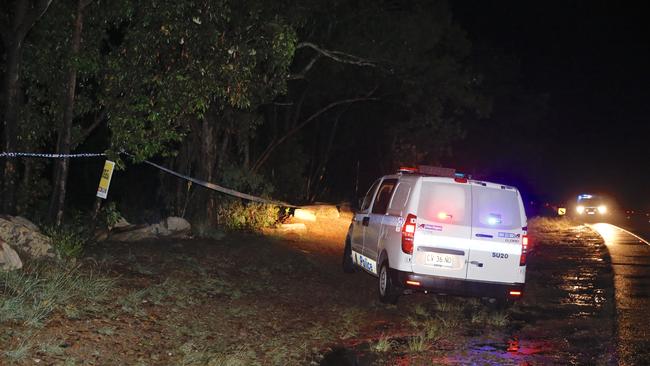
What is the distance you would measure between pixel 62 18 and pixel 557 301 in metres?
9.12

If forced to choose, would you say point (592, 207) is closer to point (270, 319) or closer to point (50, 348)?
point (270, 319)

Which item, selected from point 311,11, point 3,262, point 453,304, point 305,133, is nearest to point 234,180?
point 311,11

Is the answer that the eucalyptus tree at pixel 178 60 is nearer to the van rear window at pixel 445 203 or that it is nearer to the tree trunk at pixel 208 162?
the van rear window at pixel 445 203

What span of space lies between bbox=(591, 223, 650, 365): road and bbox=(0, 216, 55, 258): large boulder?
7.20 metres

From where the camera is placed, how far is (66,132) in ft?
33.8

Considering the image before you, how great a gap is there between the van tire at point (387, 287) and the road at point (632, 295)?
116 inches

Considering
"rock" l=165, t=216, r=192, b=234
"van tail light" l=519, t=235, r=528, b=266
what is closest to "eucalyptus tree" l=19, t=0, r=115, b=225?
"rock" l=165, t=216, r=192, b=234

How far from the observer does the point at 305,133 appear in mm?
26516

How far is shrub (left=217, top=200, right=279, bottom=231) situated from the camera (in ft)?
49.3

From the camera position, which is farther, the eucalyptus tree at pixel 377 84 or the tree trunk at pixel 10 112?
the eucalyptus tree at pixel 377 84

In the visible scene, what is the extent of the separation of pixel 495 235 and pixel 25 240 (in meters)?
6.34

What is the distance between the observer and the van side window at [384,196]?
1046 centimetres

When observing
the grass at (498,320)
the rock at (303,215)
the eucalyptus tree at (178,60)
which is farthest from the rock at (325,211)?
the grass at (498,320)

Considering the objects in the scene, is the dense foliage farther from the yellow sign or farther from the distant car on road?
the distant car on road
